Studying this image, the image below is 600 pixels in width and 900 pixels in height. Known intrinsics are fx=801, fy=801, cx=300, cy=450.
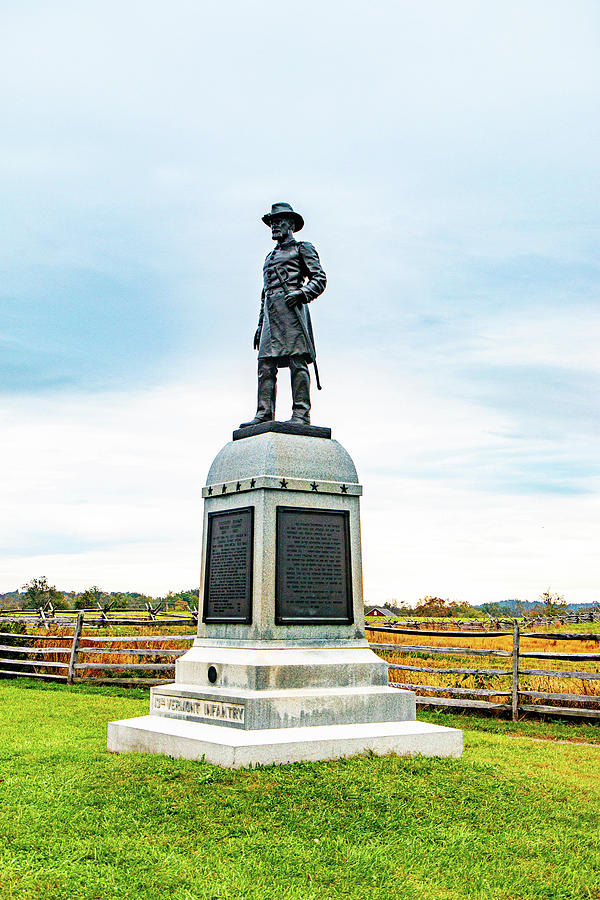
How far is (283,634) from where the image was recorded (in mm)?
7695

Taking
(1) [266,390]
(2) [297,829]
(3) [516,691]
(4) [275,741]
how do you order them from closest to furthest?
(2) [297,829] < (4) [275,741] < (1) [266,390] < (3) [516,691]

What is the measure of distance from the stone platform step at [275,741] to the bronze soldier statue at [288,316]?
A: 339 cm

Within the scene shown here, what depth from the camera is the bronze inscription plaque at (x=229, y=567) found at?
312 inches

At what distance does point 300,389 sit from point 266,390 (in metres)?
0.40

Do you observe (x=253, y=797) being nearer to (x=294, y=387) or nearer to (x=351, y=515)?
(x=351, y=515)

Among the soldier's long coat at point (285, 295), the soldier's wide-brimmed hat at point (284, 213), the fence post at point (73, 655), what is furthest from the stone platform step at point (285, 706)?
the fence post at point (73, 655)

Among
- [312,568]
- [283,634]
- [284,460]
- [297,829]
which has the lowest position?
[297,829]

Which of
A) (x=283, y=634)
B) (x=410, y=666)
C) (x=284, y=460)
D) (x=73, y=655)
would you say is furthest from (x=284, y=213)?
(x=73, y=655)

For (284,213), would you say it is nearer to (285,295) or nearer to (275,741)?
(285,295)

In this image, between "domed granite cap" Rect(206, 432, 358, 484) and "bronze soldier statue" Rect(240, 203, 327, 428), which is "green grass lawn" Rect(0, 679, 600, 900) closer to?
"domed granite cap" Rect(206, 432, 358, 484)

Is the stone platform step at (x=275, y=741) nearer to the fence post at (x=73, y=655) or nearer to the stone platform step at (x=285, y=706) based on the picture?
the stone platform step at (x=285, y=706)

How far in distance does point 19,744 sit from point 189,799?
3696mm

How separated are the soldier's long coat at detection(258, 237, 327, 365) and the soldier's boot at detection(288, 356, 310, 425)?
0.11m

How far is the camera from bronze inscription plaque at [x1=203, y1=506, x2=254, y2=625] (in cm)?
792
